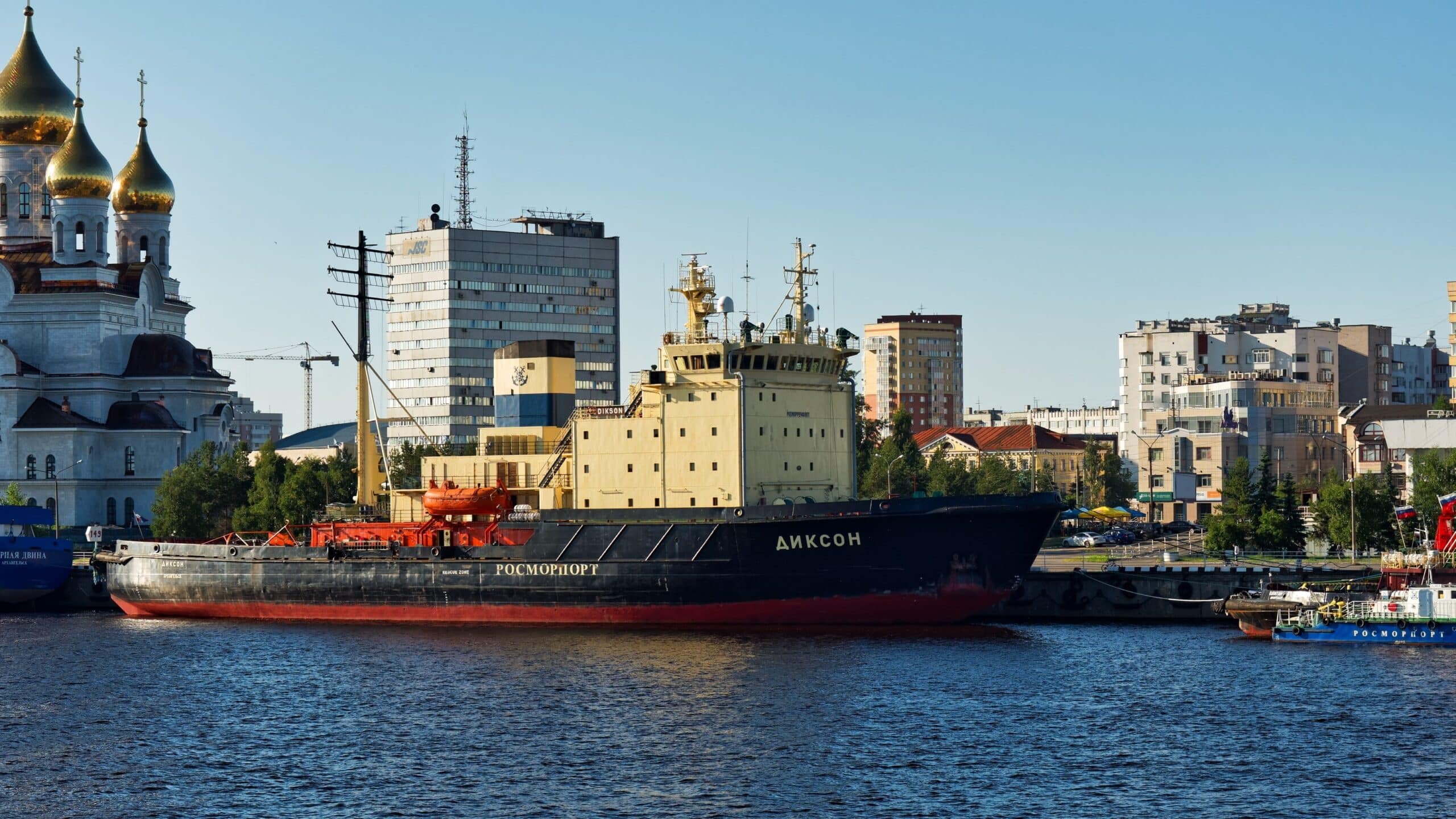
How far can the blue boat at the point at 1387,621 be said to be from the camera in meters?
54.1

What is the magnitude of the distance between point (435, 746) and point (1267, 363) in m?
101

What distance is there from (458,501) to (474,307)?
97.1 meters

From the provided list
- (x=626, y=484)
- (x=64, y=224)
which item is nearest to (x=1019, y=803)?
(x=626, y=484)

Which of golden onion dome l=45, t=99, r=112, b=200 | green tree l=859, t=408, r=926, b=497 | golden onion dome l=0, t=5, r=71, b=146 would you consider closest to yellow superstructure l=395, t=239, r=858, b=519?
green tree l=859, t=408, r=926, b=497

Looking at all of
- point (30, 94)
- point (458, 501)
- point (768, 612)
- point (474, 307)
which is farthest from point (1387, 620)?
point (474, 307)

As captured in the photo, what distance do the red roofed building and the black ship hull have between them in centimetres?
8597

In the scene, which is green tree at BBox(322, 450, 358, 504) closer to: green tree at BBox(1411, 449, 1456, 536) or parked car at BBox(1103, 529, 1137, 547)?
parked car at BBox(1103, 529, 1137, 547)

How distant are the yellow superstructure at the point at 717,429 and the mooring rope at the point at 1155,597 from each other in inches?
362

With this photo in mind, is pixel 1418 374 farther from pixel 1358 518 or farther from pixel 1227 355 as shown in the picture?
pixel 1358 518

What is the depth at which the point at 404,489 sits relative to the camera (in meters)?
65.4

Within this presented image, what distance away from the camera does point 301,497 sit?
91.3 m

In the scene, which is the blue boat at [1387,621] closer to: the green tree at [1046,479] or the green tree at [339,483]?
the green tree at [339,483]

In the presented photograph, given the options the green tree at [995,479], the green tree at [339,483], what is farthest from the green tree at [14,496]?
the green tree at [995,479]

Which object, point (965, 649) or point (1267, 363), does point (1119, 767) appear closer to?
point (965, 649)
